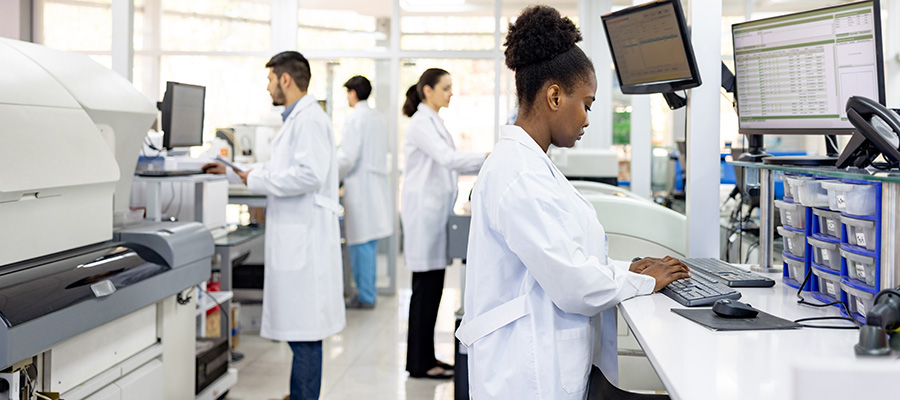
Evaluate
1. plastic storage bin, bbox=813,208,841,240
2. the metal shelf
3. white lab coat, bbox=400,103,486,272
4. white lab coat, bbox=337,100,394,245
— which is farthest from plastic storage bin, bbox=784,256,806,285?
white lab coat, bbox=337,100,394,245

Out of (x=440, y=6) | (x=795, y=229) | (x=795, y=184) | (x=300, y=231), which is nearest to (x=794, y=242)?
(x=795, y=229)

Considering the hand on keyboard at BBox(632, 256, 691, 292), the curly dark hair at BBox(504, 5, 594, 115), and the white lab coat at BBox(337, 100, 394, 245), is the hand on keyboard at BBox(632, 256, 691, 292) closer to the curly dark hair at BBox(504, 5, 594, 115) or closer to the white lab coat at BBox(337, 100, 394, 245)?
the curly dark hair at BBox(504, 5, 594, 115)

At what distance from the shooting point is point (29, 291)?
1871mm

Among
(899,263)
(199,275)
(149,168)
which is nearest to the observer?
(899,263)

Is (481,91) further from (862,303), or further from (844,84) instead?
(862,303)

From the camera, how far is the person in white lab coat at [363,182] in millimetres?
5203

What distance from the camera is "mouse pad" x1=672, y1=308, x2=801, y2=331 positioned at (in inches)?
57.7

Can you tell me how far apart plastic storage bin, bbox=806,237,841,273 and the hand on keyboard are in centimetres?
29

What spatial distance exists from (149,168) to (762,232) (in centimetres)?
245

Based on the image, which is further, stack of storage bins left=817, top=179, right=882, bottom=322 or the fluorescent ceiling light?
the fluorescent ceiling light

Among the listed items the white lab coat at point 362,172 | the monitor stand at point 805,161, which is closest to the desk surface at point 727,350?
the monitor stand at point 805,161

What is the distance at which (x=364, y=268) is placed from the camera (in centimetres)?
532

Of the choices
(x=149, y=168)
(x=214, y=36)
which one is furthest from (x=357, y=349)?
(x=214, y=36)

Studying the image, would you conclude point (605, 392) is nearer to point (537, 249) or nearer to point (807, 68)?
point (537, 249)
